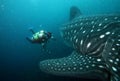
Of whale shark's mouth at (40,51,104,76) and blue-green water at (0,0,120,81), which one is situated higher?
blue-green water at (0,0,120,81)

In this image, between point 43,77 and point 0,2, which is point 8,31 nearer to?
point 0,2

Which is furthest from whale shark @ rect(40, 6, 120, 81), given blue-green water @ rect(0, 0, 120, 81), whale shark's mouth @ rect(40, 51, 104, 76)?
blue-green water @ rect(0, 0, 120, 81)

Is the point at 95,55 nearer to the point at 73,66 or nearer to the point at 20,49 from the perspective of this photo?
the point at 73,66

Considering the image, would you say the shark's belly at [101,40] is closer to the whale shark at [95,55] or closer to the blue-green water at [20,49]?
the whale shark at [95,55]

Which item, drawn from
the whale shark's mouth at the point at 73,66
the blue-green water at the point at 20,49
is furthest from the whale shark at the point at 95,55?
the blue-green water at the point at 20,49

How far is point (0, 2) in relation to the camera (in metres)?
17.3

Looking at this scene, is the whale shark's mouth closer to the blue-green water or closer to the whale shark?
the whale shark

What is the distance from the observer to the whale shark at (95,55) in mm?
3861

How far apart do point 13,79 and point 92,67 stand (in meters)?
6.91

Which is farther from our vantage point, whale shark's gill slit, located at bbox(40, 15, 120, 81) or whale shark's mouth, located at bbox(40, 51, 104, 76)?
whale shark's mouth, located at bbox(40, 51, 104, 76)

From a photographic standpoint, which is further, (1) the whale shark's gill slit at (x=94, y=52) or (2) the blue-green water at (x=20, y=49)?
(2) the blue-green water at (x=20, y=49)

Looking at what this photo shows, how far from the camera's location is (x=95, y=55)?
4680 mm

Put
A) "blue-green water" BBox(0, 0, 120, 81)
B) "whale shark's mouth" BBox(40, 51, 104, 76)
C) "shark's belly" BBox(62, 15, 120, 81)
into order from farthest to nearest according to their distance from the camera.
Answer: "blue-green water" BBox(0, 0, 120, 81) → "whale shark's mouth" BBox(40, 51, 104, 76) → "shark's belly" BBox(62, 15, 120, 81)

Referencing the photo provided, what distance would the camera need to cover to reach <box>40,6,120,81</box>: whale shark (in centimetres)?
386
